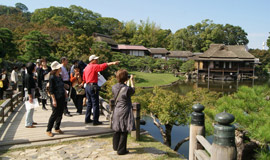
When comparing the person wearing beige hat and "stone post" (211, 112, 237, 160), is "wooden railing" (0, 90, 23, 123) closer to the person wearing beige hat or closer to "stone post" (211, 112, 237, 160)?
the person wearing beige hat

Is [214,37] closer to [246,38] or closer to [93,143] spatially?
[246,38]

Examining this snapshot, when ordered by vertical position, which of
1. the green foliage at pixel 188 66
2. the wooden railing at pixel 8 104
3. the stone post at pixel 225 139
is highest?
the green foliage at pixel 188 66

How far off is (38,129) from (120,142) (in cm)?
260

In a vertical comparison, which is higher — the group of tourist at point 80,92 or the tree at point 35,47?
the tree at point 35,47

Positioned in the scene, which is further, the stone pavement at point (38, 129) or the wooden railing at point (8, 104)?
the wooden railing at point (8, 104)

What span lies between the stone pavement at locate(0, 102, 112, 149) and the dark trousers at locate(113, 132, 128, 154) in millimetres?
1177

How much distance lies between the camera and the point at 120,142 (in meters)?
3.83

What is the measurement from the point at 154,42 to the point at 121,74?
54762 mm

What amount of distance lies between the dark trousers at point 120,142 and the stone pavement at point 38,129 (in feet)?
3.86

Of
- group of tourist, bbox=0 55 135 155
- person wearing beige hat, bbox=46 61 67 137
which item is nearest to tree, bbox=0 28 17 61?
group of tourist, bbox=0 55 135 155

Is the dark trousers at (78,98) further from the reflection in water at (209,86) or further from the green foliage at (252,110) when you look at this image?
the reflection in water at (209,86)

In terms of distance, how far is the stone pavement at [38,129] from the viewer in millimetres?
4535

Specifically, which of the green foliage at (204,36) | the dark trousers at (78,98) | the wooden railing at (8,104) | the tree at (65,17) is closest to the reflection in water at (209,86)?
the dark trousers at (78,98)

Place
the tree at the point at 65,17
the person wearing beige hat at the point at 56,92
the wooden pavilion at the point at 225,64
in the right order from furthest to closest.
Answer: the tree at the point at 65,17 → the wooden pavilion at the point at 225,64 → the person wearing beige hat at the point at 56,92
